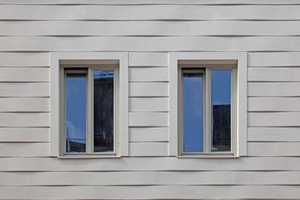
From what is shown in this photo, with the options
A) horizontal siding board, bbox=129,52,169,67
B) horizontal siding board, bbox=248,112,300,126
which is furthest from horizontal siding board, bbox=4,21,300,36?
horizontal siding board, bbox=248,112,300,126

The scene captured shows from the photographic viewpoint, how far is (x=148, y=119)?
540cm

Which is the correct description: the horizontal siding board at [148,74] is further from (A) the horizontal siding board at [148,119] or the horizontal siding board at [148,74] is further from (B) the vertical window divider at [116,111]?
(A) the horizontal siding board at [148,119]

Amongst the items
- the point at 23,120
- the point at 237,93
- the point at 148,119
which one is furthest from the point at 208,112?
the point at 23,120

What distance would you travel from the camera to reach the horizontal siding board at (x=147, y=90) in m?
5.41

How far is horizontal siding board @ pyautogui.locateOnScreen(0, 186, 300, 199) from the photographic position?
17.7 ft

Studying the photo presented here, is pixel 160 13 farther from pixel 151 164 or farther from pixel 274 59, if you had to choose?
pixel 151 164

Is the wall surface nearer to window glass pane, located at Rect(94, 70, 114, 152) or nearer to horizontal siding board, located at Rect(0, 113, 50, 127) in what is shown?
horizontal siding board, located at Rect(0, 113, 50, 127)

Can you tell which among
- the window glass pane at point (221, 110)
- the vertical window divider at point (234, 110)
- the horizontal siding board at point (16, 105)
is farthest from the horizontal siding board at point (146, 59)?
the horizontal siding board at point (16, 105)

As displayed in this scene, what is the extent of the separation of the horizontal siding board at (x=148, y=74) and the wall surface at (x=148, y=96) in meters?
0.01

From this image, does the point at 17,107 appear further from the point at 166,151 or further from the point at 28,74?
the point at 166,151

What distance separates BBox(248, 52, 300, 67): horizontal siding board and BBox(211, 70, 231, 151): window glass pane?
0.41 m

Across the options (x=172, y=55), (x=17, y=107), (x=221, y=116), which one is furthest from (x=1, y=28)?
(x=221, y=116)

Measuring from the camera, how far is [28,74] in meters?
5.39

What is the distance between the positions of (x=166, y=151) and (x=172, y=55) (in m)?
1.40
